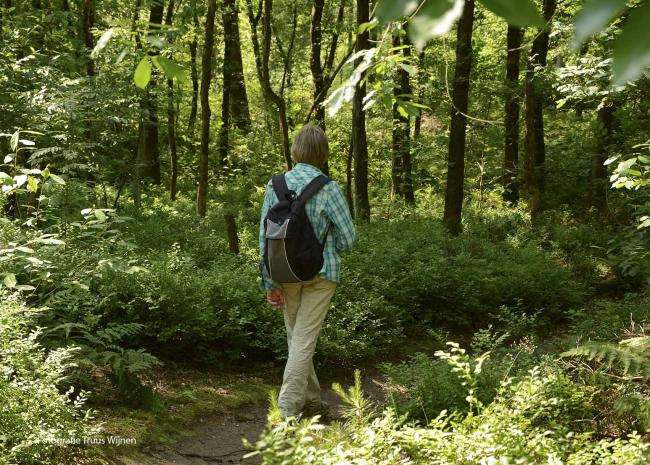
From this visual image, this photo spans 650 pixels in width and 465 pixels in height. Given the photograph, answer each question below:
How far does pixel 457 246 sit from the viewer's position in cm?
1131

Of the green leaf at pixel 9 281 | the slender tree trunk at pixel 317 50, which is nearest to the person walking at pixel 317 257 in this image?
the green leaf at pixel 9 281

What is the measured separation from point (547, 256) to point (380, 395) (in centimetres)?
A: 758

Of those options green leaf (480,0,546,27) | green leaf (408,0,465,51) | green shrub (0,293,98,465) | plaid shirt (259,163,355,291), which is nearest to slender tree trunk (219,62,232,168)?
plaid shirt (259,163,355,291)

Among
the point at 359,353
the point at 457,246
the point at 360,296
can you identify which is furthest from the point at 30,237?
the point at 457,246

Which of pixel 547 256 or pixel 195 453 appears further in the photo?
pixel 547 256

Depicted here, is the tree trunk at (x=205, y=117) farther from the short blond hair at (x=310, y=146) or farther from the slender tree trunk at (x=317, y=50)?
the short blond hair at (x=310, y=146)

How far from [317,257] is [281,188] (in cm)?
61

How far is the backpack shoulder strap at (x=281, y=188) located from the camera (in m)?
4.38

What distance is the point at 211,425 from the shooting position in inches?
196

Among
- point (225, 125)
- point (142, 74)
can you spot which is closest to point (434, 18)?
point (142, 74)

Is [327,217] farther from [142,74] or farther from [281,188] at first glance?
[142,74]

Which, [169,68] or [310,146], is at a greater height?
[310,146]

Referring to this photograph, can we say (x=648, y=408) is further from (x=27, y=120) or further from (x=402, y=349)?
(x=27, y=120)

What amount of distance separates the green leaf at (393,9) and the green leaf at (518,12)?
141mm
